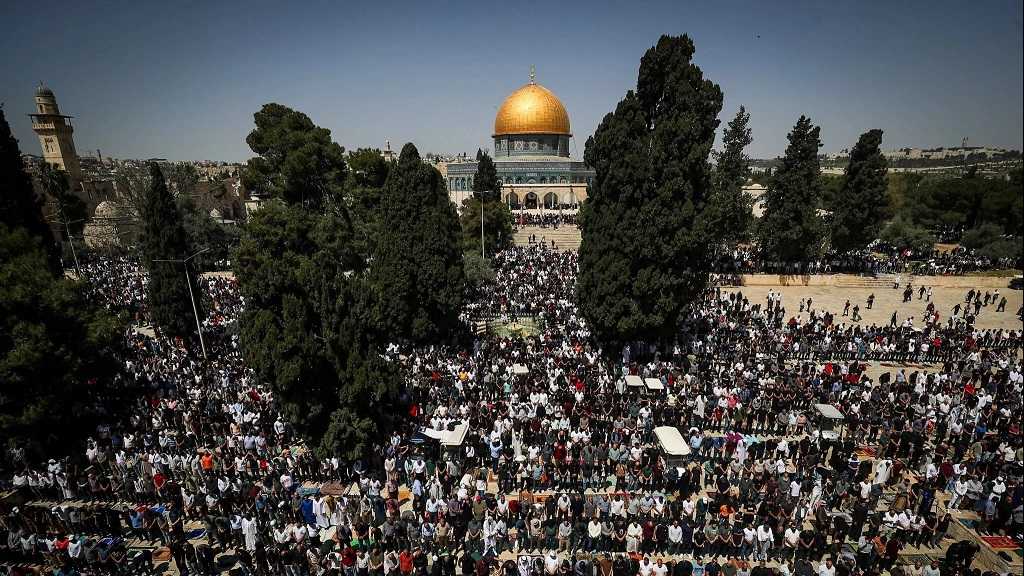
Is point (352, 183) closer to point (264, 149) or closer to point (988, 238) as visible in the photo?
point (264, 149)

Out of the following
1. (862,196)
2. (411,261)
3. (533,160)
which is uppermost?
(533,160)

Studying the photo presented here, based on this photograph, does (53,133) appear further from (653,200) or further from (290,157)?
(653,200)

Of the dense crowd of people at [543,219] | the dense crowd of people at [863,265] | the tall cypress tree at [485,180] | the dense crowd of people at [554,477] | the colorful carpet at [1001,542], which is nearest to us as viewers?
the dense crowd of people at [554,477]

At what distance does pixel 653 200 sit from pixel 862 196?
2468 cm

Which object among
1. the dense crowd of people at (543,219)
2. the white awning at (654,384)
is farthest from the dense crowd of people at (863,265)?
the white awning at (654,384)

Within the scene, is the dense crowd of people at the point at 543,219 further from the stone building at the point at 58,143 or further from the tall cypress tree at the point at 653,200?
the stone building at the point at 58,143

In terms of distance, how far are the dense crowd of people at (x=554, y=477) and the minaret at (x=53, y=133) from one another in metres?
55.8

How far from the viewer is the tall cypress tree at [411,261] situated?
19.0m

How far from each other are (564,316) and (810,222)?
1985 cm

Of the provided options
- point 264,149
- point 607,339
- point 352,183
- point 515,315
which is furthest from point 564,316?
point 264,149

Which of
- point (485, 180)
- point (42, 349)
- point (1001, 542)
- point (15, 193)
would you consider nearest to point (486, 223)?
point (485, 180)

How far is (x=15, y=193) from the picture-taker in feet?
61.4

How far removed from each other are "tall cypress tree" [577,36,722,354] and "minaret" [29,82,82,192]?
62.3 m

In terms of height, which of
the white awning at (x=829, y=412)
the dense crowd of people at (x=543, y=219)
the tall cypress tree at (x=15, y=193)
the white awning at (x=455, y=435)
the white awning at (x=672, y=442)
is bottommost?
the white awning at (x=829, y=412)
